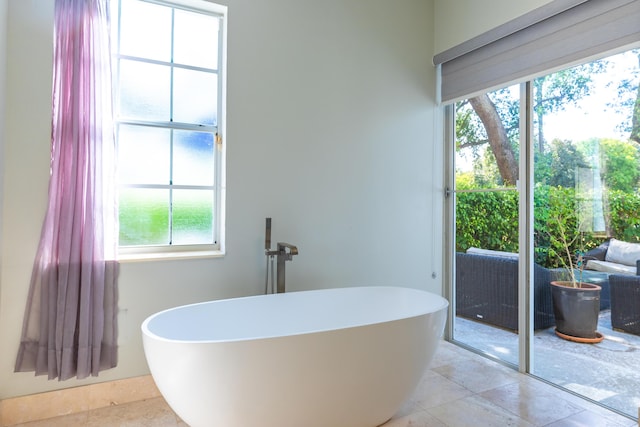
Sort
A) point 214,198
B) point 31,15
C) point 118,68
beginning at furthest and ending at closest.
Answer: point 214,198 → point 118,68 → point 31,15

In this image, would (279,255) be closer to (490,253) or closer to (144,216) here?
(144,216)

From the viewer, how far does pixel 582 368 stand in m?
2.29

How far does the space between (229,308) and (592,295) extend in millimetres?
2173

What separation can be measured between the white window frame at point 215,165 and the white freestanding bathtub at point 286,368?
486 millimetres

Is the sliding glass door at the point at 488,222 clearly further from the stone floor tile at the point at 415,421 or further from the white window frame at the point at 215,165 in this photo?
the white window frame at the point at 215,165

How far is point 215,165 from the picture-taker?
249cm

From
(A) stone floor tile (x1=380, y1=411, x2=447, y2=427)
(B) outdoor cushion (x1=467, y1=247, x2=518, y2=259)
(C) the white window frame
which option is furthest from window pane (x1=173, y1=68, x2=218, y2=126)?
(B) outdoor cushion (x1=467, y1=247, x2=518, y2=259)

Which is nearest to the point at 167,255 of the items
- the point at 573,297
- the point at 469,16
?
the point at 573,297

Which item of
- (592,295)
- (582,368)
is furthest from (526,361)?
(592,295)

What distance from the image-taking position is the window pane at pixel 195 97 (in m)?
2.41

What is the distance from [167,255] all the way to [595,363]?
2.68 m

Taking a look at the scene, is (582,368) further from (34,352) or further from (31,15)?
(31,15)

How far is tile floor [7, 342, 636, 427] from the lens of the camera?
1.92 meters

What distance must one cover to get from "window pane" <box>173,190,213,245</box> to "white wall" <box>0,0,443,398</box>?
21 cm
